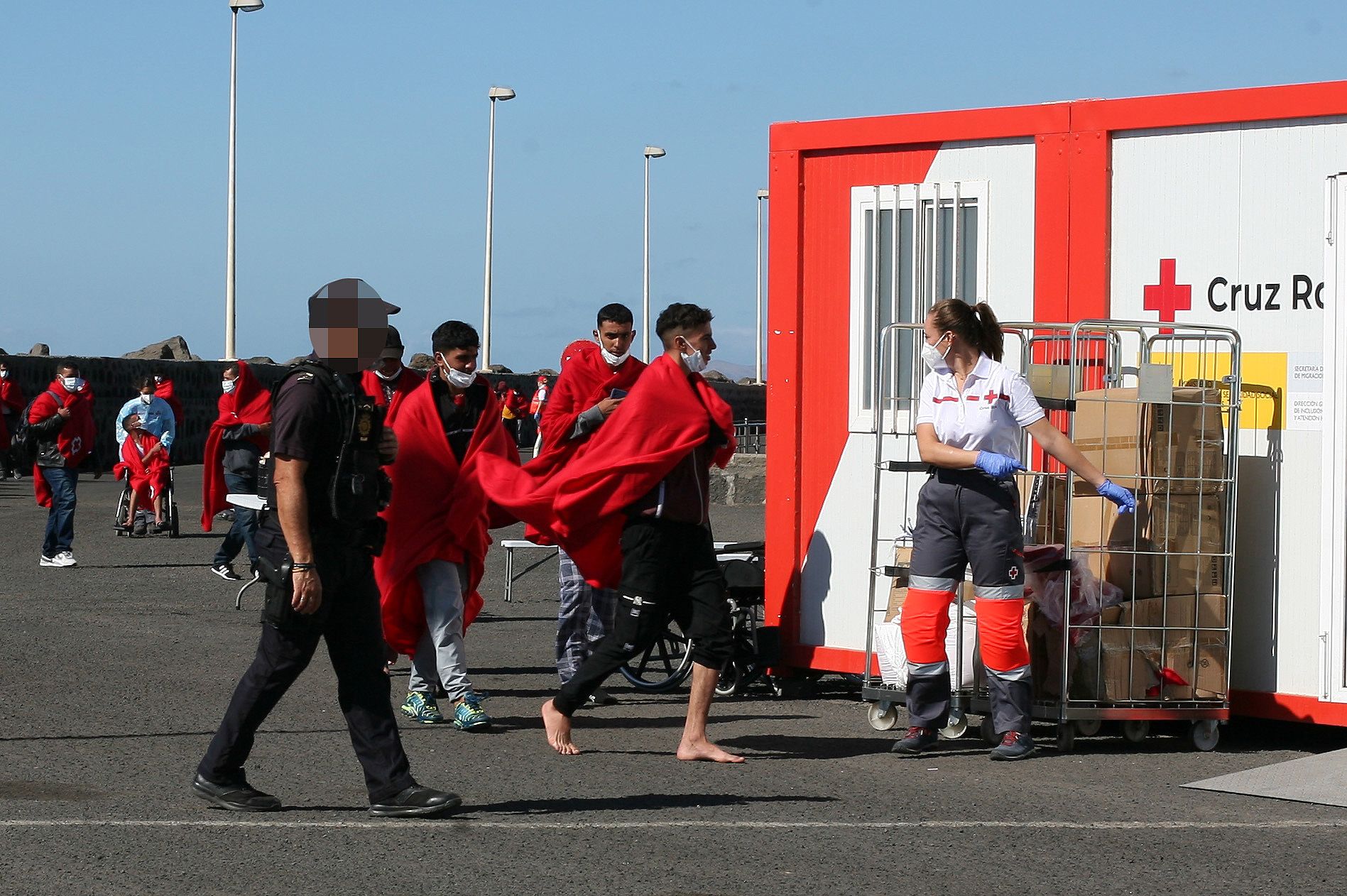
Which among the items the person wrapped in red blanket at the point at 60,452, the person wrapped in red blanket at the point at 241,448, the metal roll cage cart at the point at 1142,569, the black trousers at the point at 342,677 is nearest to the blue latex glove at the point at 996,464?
the metal roll cage cart at the point at 1142,569

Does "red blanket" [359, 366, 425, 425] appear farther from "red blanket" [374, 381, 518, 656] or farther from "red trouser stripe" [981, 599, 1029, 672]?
"red trouser stripe" [981, 599, 1029, 672]

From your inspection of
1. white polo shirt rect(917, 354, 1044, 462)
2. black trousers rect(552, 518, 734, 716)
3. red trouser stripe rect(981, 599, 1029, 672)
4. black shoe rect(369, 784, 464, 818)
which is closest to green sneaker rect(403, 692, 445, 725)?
black trousers rect(552, 518, 734, 716)

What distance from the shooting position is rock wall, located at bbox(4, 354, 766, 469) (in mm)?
Answer: 28516

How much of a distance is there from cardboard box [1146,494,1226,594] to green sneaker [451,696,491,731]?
2.96m

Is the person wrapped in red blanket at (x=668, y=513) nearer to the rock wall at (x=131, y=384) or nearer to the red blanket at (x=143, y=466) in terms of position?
the red blanket at (x=143, y=466)

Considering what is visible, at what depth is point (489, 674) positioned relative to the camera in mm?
10164

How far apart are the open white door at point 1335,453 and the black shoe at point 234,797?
4436mm

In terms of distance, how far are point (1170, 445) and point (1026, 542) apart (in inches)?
29.0

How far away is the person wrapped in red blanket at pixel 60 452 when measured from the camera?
51.2 feet

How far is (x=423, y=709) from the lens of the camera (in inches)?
330

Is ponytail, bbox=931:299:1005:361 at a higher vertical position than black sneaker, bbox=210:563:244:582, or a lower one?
higher

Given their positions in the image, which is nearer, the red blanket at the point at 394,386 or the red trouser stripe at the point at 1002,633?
the red trouser stripe at the point at 1002,633

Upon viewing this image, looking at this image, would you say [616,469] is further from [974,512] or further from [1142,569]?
[1142,569]

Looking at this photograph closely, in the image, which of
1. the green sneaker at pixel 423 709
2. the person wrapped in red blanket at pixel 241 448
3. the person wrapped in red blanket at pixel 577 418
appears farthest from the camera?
the person wrapped in red blanket at pixel 241 448
